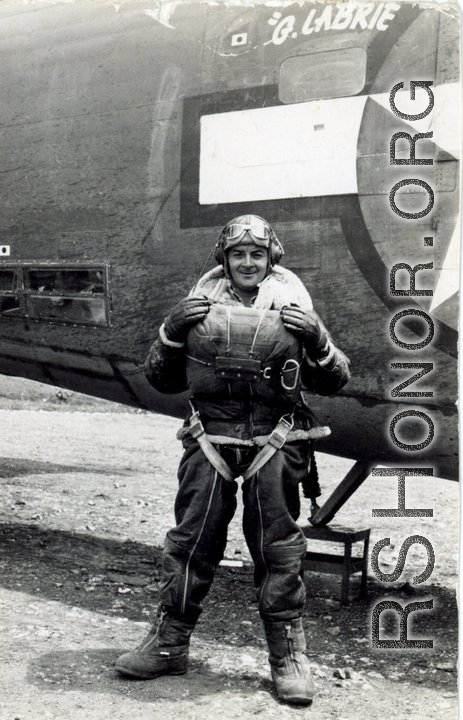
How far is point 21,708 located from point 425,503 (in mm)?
6018

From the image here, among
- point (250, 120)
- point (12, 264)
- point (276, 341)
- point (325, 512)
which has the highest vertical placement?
point (250, 120)

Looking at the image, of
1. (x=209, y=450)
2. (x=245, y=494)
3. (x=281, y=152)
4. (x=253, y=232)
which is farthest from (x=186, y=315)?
(x=281, y=152)

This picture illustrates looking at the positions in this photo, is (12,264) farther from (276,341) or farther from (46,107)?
(276,341)

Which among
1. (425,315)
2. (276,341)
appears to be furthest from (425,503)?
(276,341)

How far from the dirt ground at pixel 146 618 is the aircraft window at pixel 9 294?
151 centimetres

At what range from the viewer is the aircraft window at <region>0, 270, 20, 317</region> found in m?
4.93

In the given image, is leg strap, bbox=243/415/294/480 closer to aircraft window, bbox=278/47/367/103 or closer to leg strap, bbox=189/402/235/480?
leg strap, bbox=189/402/235/480

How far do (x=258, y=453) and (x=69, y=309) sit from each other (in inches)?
70.0

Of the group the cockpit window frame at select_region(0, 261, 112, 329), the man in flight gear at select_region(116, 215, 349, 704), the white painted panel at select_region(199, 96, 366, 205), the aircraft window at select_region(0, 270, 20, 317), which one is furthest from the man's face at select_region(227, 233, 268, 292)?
the aircraft window at select_region(0, 270, 20, 317)

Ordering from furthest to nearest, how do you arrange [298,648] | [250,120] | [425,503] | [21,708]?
1. [425,503]
2. [250,120]
3. [298,648]
4. [21,708]

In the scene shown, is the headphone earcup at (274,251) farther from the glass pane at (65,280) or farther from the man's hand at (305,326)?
the glass pane at (65,280)

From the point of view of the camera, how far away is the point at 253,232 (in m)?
3.45

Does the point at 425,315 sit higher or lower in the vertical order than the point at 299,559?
higher

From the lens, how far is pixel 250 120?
4133 millimetres
